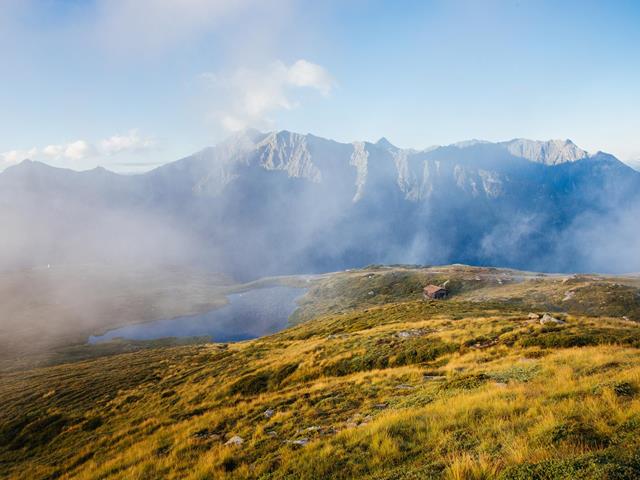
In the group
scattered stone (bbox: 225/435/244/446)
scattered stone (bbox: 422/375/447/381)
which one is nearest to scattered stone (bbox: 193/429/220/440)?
scattered stone (bbox: 225/435/244/446)

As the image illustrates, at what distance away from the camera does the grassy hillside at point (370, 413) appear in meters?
7.91

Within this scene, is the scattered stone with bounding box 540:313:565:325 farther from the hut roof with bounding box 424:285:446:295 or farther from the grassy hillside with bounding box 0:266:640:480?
the hut roof with bounding box 424:285:446:295

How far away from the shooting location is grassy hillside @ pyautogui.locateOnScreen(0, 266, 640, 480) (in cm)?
791

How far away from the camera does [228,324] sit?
127688mm

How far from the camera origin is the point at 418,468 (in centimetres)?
765

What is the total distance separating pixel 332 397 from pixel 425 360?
36.9 feet

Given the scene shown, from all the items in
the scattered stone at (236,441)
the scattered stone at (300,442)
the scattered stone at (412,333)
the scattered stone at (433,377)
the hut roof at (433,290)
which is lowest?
the hut roof at (433,290)

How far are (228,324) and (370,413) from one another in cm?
12248

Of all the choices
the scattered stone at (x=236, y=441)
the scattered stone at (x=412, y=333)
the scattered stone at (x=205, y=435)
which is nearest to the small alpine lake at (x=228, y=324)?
the scattered stone at (x=412, y=333)

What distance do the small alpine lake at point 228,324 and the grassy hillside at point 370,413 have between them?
68.2 metres

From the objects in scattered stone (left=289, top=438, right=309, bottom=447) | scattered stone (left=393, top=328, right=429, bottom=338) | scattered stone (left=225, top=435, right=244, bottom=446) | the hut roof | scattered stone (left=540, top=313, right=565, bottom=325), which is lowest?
the hut roof

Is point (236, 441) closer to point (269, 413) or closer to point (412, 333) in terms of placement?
point (269, 413)

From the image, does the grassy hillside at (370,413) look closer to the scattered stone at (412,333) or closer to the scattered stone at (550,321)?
the scattered stone at (412,333)

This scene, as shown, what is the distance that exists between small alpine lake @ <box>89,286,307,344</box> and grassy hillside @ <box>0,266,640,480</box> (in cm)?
6821
